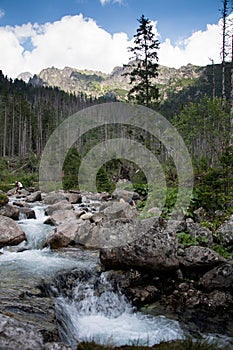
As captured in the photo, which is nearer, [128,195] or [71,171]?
[128,195]

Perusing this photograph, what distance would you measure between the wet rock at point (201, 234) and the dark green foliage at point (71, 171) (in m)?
21.0

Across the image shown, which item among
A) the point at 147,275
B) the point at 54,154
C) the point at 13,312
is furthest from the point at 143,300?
the point at 54,154

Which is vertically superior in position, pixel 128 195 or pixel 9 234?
pixel 128 195

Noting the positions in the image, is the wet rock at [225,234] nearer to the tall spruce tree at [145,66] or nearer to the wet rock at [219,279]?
the wet rock at [219,279]

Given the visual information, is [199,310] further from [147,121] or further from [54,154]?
[54,154]

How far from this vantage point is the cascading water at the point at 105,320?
5.01 metres

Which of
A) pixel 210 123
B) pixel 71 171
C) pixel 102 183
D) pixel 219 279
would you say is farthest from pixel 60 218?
pixel 71 171

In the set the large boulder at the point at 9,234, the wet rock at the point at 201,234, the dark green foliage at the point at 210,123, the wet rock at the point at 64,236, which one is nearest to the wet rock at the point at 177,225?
the wet rock at the point at 201,234

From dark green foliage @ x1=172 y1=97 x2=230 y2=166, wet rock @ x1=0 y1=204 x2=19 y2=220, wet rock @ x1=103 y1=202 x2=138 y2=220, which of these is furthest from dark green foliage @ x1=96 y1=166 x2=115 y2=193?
wet rock @ x1=103 y1=202 x2=138 y2=220

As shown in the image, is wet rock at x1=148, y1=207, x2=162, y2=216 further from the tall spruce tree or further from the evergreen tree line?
the evergreen tree line

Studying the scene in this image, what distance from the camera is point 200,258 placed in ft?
22.1

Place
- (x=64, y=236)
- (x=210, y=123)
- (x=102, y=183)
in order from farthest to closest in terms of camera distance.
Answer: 1. (x=102, y=183)
2. (x=210, y=123)
3. (x=64, y=236)

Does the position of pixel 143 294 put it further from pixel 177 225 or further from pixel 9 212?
pixel 9 212

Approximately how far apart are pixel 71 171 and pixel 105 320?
26305mm
